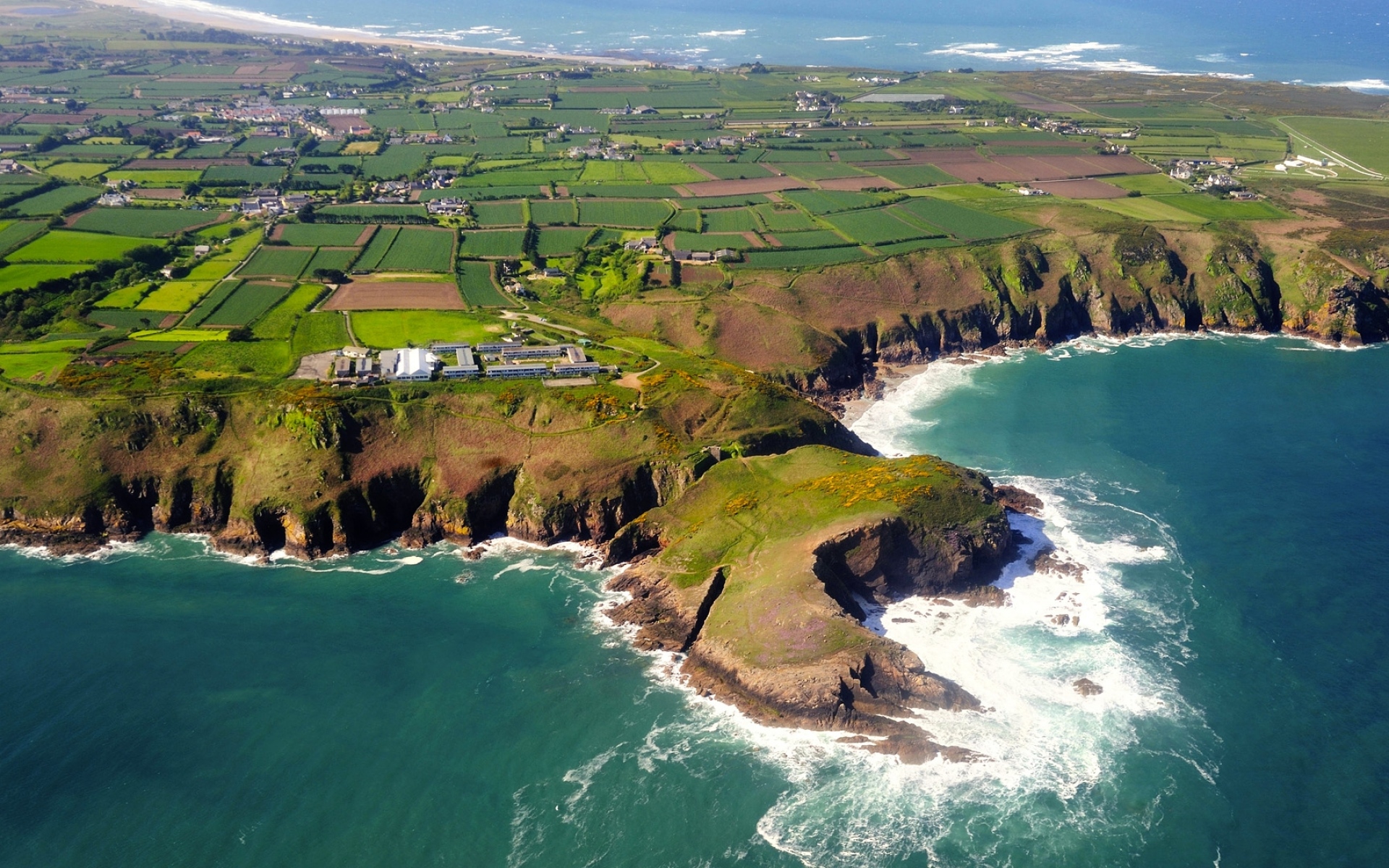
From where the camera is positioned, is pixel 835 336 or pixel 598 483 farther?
pixel 835 336

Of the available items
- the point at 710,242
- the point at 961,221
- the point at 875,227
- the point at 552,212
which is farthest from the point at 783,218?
the point at 552,212

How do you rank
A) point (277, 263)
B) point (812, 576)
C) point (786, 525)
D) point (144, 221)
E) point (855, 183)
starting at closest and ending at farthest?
point (812, 576)
point (786, 525)
point (277, 263)
point (144, 221)
point (855, 183)

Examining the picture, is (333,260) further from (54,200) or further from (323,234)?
(54,200)

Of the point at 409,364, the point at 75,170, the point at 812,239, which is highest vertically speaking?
the point at 75,170

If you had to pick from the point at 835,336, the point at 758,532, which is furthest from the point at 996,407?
the point at 758,532

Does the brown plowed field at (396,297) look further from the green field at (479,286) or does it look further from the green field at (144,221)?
the green field at (144,221)

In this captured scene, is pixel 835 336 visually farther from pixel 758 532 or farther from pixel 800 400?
pixel 758 532
